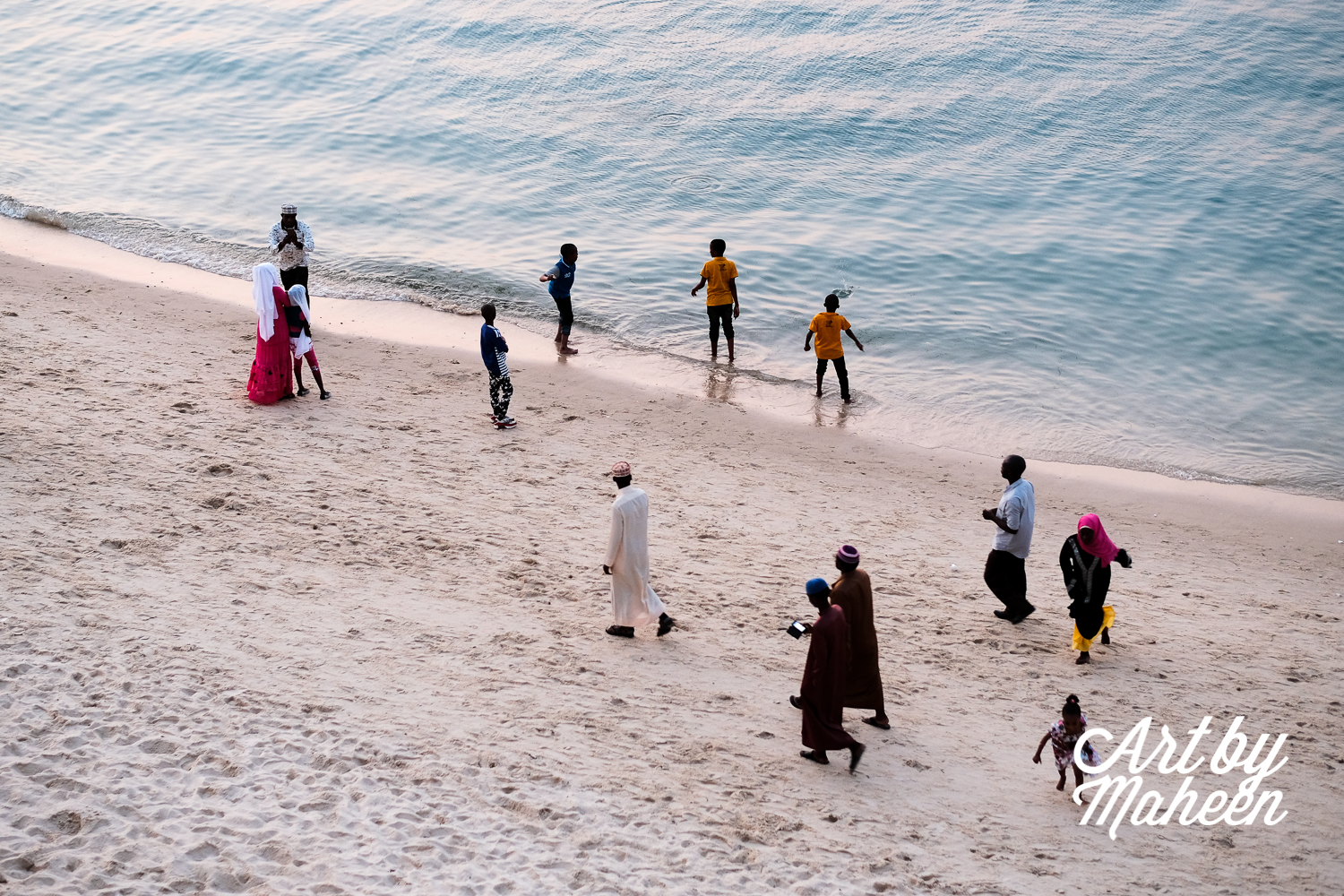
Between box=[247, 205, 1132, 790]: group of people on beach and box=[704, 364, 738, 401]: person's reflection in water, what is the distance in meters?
2.89

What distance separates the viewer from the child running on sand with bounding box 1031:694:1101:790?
660 cm

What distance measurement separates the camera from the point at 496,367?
11.8 m

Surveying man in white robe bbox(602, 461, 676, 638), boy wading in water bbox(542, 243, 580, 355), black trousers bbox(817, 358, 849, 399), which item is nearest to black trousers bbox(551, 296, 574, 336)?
boy wading in water bbox(542, 243, 580, 355)

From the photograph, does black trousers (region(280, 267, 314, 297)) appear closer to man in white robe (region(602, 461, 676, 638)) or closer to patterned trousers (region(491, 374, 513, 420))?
patterned trousers (region(491, 374, 513, 420))

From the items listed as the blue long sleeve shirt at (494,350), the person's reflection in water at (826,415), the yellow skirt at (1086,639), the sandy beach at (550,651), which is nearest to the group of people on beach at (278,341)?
the sandy beach at (550,651)

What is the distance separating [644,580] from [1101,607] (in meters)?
3.47

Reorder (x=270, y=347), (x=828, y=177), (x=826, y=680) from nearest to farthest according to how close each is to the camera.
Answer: (x=826, y=680)
(x=270, y=347)
(x=828, y=177)

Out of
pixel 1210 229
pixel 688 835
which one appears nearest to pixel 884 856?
pixel 688 835

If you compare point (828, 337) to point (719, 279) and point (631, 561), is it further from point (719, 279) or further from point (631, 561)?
point (631, 561)

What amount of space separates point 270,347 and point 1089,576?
8476 mm

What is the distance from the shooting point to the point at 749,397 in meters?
14.1

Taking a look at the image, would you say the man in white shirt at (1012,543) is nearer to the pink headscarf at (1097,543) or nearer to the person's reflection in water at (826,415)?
the pink headscarf at (1097,543)

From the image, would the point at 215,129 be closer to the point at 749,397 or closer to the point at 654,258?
the point at 654,258

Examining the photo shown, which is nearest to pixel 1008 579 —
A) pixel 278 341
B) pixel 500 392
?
pixel 500 392
